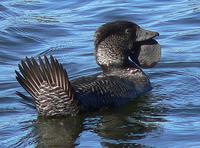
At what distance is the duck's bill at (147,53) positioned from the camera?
1159 centimetres

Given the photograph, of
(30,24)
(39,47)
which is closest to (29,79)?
(39,47)

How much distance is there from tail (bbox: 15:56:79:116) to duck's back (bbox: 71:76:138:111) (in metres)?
0.20

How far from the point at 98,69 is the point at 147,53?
1.10 meters

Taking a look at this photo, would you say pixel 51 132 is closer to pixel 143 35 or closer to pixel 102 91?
pixel 102 91

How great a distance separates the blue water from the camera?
9328 mm

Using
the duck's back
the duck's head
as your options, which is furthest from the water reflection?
the duck's head

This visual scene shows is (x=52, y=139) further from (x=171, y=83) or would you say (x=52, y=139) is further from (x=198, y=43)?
(x=198, y=43)

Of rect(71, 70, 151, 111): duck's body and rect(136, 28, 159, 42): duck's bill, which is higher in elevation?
rect(136, 28, 159, 42): duck's bill

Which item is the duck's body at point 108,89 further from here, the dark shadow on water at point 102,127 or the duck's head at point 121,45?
the duck's head at point 121,45

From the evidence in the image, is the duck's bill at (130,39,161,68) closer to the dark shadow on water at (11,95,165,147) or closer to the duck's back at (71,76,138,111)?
the duck's back at (71,76,138,111)

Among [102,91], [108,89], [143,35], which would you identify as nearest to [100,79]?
[108,89]

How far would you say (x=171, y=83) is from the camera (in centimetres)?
1157

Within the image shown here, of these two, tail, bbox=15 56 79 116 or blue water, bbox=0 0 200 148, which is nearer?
blue water, bbox=0 0 200 148

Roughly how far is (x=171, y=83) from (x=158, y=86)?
Answer: 18 centimetres
